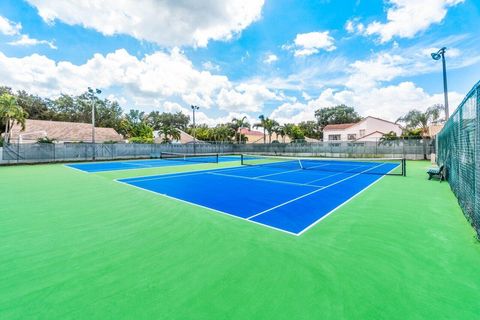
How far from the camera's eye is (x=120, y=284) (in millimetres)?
2854

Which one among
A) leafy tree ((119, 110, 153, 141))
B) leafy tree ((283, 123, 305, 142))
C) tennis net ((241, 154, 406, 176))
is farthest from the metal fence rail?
leafy tree ((119, 110, 153, 141))

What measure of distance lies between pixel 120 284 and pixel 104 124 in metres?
63.1

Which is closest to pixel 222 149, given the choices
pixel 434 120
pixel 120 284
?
pixel 434 120

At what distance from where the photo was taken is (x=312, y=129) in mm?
73250

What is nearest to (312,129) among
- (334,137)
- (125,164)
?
(334,137)

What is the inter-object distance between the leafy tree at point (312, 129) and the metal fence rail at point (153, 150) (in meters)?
38.5

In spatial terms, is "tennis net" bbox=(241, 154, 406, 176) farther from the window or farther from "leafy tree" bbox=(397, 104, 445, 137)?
the window

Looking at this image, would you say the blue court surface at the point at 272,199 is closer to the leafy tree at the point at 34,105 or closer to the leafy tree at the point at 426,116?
the leafy tree at the point at 426,116

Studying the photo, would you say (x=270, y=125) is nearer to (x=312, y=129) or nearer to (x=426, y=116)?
(x=426, y=116)

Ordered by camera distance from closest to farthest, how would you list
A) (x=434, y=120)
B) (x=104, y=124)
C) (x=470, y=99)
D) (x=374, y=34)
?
(x=470, y=99) < (x=374, y=34) < (x=434, y=120) < (x=104, y=124)

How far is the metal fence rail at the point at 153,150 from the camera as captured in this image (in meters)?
22.8

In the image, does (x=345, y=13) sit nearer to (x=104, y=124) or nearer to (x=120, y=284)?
(x=120, y=284)

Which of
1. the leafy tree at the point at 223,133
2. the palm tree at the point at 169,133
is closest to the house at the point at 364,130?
the leafy tree at the point at 223,133

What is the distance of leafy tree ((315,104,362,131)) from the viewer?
228ft
